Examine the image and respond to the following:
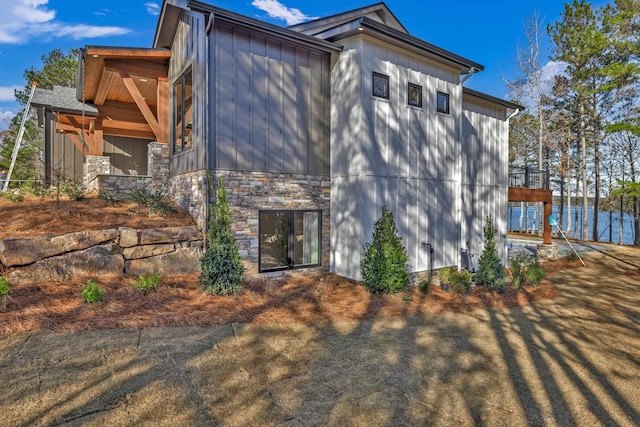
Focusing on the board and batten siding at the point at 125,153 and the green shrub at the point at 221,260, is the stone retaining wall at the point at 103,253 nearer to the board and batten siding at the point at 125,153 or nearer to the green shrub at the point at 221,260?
the green shrub at the point at 221,260

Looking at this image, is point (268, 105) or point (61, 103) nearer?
point (268, 105)

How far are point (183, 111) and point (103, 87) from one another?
4.08m

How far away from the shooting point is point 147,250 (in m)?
6.70

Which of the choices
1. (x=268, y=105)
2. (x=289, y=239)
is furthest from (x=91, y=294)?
(x=268, y=105)

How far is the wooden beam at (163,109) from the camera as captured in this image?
369 inches

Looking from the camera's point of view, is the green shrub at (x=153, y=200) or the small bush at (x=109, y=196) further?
the small bush at (x=109, y=196)

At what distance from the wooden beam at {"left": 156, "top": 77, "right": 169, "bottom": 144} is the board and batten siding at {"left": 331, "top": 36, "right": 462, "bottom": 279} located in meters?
4.64

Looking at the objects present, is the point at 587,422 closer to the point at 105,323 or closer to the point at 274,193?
the point at 105,323

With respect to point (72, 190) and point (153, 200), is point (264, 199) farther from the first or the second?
point (72, 190)

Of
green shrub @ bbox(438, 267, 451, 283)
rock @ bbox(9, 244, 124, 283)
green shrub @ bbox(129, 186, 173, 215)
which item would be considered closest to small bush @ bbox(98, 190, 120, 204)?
green shrub @ bbox(129, 186, 173, 215)

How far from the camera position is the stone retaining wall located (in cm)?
564

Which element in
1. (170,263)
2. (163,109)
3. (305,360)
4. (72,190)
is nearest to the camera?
(305,360)

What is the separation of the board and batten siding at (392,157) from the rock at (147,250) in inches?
142

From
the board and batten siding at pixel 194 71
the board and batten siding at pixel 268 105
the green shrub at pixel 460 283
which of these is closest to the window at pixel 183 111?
the board and batten siding at pixel 194 71
